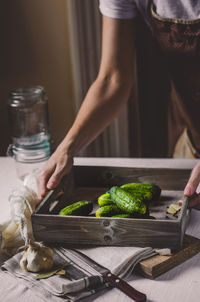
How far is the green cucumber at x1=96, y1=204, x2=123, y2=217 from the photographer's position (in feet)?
4.42

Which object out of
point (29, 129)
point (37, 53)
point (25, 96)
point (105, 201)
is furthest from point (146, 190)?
point (37, 53)

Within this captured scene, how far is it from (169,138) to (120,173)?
170 centimetres

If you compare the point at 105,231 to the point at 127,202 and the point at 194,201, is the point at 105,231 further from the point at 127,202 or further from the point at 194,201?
the point at 194,201

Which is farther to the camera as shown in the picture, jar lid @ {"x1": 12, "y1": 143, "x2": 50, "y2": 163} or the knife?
jar lid @ {"x1": 12, "y1": 143, "x2": 50, "y2": 163}

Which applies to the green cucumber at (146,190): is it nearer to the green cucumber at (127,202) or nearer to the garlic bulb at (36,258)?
the green cucumber at (127,202)

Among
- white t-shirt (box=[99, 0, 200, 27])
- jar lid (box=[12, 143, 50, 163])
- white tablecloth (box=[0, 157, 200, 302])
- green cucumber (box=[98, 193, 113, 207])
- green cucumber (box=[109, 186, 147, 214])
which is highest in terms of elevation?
white t-shirt (box=[99, 0, 200, 27])

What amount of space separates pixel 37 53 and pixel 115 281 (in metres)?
2.25

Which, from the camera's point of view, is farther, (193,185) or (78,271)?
(193,185)

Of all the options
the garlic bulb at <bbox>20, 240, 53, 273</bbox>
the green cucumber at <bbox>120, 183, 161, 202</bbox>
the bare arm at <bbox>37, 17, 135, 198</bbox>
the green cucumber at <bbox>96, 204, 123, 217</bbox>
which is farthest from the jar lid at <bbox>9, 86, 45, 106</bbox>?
the garlic bulb at <bbox>20, 240, 53, 273</bbox>

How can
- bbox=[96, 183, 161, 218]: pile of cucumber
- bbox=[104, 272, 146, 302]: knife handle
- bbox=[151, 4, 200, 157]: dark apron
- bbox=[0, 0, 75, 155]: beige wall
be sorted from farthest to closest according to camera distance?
bbox=[0, 0, 75, 155]: beige wall < bbox=[151, 4, 200, 157]: dark apron < bbox=[96, 183, 161, 218]: pile of cucumber < bbox=[104, 272, 146, 302]: knife handle

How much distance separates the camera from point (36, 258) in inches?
47.4

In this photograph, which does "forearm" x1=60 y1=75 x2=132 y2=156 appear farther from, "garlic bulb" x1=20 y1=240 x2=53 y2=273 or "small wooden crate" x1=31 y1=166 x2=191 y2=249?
"garlic bulb" x1=20 y1=240 x2=53 y2=273

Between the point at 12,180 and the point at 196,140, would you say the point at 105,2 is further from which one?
the point at 196,140

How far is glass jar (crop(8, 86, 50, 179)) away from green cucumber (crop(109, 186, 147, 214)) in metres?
0.53
